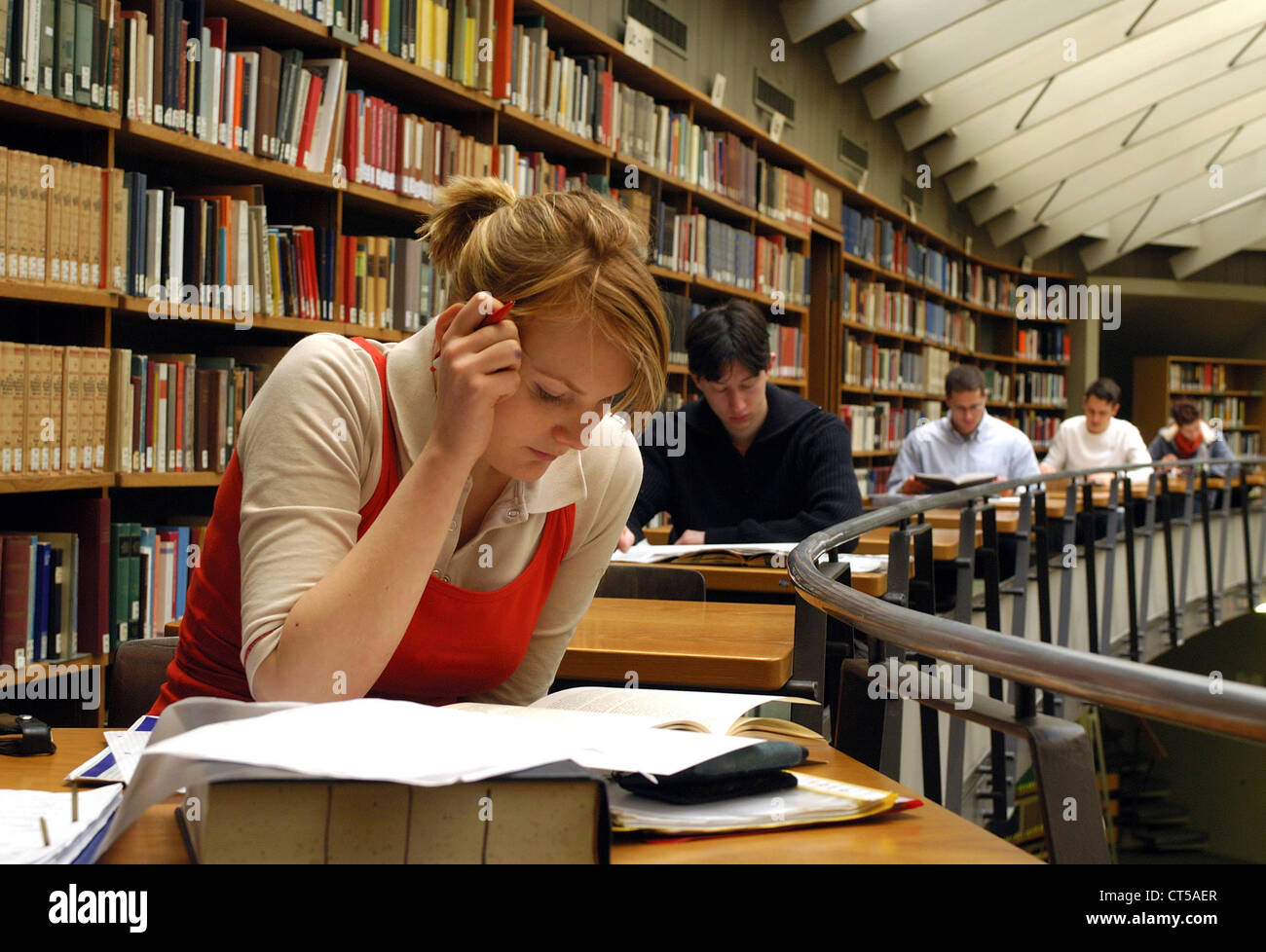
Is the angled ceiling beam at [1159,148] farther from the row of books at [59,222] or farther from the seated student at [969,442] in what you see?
the row of books at [59,222]

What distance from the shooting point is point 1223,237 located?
1155 centimetres

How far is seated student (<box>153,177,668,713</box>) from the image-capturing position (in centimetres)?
108

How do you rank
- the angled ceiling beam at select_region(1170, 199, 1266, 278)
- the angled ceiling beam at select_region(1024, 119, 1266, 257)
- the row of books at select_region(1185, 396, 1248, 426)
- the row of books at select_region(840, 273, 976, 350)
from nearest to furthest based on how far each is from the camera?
the row of books at select_region(840, 273, 976, 350) → the angled ceiling beam at select_region(1024, 119, 1266, 257) → the angled ceiling beam at select_region(1170, 199, 1266, 278) → the row of books at select_region(1185, 396, 1248, 426)

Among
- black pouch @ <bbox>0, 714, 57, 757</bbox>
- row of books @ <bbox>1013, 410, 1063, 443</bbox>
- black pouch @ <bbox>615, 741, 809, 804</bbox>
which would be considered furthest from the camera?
row of books @ <bbox>1013, 410, 1063, 443</bbox>

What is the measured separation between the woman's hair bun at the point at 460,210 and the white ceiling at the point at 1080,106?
5.40 meters

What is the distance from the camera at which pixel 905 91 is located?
7.67 metres

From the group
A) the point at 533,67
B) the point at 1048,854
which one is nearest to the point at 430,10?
the point at 533,67

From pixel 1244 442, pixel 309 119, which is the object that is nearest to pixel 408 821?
pixel 309 119

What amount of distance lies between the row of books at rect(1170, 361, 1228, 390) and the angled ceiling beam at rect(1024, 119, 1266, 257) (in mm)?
2751

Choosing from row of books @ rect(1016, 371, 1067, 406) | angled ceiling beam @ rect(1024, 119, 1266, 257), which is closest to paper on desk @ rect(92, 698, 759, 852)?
angled ceiling beam @ rect(1024, 119, 1266, 257)

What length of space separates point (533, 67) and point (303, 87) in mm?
1066

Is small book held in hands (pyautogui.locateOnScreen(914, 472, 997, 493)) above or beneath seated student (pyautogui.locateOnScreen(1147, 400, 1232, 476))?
beneath

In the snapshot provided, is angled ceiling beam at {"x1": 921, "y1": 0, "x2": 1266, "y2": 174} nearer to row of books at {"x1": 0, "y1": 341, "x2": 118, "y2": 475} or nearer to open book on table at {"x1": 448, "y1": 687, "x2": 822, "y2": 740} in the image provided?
row of books at {"x1": 0, "y1": 341, "x2": 118, "y2": 475}
